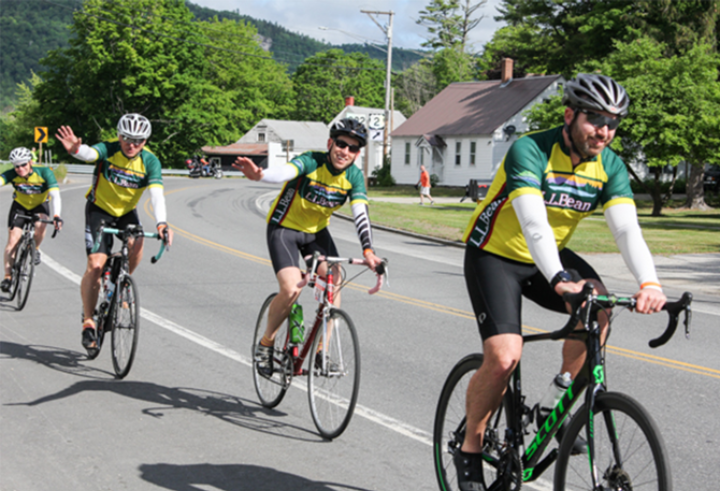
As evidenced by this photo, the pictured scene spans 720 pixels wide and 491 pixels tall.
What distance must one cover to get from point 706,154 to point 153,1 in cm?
5854

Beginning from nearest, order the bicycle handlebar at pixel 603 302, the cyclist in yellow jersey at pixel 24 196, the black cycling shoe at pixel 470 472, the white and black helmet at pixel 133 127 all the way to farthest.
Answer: the bicycle handlebar at pixel 603 302 < the black cycling shoe at pixel 470 472 < the white and black helmet at pixel 133 127 < the cyclist in yellow jersey at pixel 24 196

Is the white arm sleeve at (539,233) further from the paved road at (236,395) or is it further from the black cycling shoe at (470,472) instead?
the paved road at (236,395)

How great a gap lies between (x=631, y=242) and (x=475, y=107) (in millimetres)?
54642

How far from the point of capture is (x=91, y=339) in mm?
7207

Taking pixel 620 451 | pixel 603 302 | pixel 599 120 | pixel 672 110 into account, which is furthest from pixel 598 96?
pixel 672 110

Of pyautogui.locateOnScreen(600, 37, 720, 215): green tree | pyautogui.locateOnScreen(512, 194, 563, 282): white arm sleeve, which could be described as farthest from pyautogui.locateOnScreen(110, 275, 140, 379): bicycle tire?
pyautogui.locateOnScreen(600, 37, 720, 215): green tree

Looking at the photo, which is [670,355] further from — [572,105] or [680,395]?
[572,105]

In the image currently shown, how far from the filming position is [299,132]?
306 ft

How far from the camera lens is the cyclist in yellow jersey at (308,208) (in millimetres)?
5629

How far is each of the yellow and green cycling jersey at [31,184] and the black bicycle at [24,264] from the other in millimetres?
229

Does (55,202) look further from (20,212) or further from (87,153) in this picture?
(87,153)

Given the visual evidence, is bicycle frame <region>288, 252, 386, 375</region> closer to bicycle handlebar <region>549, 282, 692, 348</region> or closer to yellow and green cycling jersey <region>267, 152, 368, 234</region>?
yellow and green cycling jersey <region>267, 152, 368, 234</region>

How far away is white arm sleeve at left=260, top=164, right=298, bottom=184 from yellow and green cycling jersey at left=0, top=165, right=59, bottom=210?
5.77 meters


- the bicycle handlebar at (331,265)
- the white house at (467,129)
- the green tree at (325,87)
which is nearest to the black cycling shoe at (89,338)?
the bicycle handlebar at (331,265)
